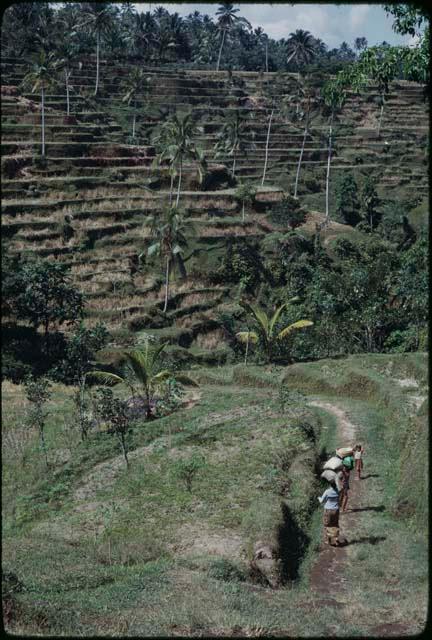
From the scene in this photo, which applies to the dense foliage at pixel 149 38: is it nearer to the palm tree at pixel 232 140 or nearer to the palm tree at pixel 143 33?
the palm tree at pixel 143 33

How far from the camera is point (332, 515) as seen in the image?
35.8 feet

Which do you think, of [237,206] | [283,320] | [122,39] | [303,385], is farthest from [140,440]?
[122,39]

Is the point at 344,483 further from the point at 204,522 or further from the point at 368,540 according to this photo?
the point at 204,522

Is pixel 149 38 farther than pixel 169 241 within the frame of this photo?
Yes

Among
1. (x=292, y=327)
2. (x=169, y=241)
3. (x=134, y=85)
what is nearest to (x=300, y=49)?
(x=134, y=85)

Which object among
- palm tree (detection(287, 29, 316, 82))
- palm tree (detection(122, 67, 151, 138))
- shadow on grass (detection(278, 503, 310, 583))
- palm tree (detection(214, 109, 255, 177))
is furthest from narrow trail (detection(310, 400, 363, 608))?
palm tree (detection(287, 29, 316, 82))

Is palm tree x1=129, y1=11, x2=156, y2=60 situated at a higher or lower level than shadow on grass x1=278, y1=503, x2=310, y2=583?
higher

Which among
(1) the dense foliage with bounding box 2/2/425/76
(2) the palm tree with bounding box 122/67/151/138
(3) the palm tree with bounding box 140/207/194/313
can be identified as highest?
(1) the dense foliage with bounding box 2/2/425/76

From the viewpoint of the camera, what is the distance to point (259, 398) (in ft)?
72.5

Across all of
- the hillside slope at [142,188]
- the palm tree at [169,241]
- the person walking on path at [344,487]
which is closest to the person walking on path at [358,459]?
the person walking on path at [344,487]

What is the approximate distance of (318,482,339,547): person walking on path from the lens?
426 inches

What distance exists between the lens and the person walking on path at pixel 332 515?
35.5 feet

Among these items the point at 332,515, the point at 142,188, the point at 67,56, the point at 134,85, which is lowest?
the point at 332,515

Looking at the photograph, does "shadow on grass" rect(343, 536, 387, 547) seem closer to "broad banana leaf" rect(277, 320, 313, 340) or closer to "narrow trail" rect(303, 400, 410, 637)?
"narrow trail" rect(303, 400, 410, 637)
